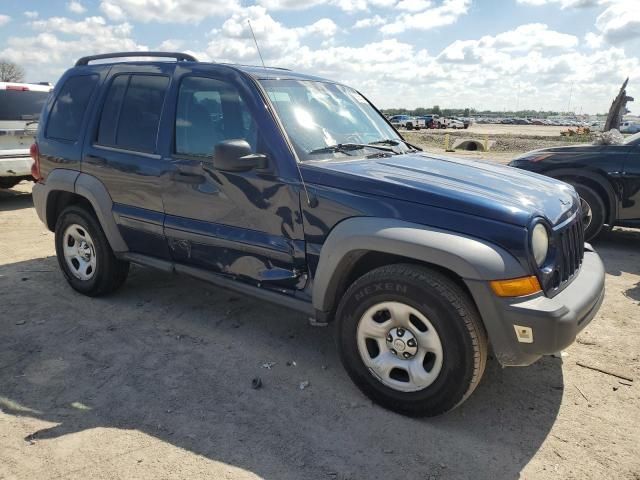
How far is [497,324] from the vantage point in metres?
2.67

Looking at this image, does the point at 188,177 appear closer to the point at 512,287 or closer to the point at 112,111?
the point at 112,111

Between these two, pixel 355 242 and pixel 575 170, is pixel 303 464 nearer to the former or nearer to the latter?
pixel 355 242

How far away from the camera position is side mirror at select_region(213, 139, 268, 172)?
3.20m

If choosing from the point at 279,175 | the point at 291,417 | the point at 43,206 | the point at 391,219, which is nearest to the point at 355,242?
the point at 391,219

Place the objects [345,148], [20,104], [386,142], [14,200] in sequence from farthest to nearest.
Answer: [14,200]
[20,104]
[386,142]
[345,148]

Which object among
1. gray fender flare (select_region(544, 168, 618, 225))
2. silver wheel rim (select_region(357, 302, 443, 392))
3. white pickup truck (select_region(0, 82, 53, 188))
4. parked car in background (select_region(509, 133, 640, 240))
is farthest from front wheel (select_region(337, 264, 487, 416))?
white pickup truck (select_region(0, 82, 53, 188))

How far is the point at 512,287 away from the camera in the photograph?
2.63 metres

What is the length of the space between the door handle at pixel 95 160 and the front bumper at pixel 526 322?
123 inches

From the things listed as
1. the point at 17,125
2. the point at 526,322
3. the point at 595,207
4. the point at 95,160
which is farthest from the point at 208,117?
the point at 17,125

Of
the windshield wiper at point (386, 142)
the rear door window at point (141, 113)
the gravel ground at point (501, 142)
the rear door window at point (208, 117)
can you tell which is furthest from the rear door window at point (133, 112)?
the gravel ground at point (501, 142)

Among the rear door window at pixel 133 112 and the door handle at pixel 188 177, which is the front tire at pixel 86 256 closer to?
the rear door window at pixel 133 112

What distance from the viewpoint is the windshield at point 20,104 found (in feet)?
27.0

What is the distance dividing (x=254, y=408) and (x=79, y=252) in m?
2.60

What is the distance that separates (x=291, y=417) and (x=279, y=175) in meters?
1.45
